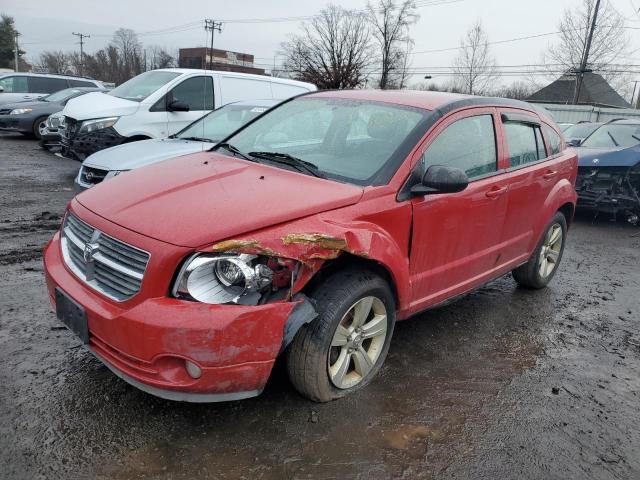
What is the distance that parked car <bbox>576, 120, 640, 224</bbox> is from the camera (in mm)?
7848

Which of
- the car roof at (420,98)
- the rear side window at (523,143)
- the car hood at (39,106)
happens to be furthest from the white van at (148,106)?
the car hood at (39,106)

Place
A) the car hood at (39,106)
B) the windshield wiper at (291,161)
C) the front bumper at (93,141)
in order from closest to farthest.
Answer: the windshield wiper at (291,161) < the front bumper at (93,141) < the car hood at (39,106)

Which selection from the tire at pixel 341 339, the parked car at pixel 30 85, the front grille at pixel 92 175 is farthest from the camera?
the parked car at pixel 30 85

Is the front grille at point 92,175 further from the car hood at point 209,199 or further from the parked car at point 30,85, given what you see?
the parked car at point 30,85

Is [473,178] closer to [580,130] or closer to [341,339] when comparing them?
[341,339]

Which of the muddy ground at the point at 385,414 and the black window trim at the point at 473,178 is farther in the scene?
the black window trim at the point at 473,178

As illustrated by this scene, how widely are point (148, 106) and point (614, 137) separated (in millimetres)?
7860

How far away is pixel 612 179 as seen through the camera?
7969 mm

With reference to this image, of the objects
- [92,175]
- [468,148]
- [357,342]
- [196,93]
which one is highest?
[196,93]

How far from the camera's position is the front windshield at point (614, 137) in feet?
27.8

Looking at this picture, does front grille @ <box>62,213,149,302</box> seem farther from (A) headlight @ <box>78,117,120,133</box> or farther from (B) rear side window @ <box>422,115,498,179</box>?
(A) headlight @ <box>78,117,120,133</box>

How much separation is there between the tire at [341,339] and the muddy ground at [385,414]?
6.0 inches

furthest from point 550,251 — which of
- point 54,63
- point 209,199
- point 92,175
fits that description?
point 54,63

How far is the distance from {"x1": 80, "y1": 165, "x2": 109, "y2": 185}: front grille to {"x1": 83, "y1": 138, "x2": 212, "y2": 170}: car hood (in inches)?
2.1
